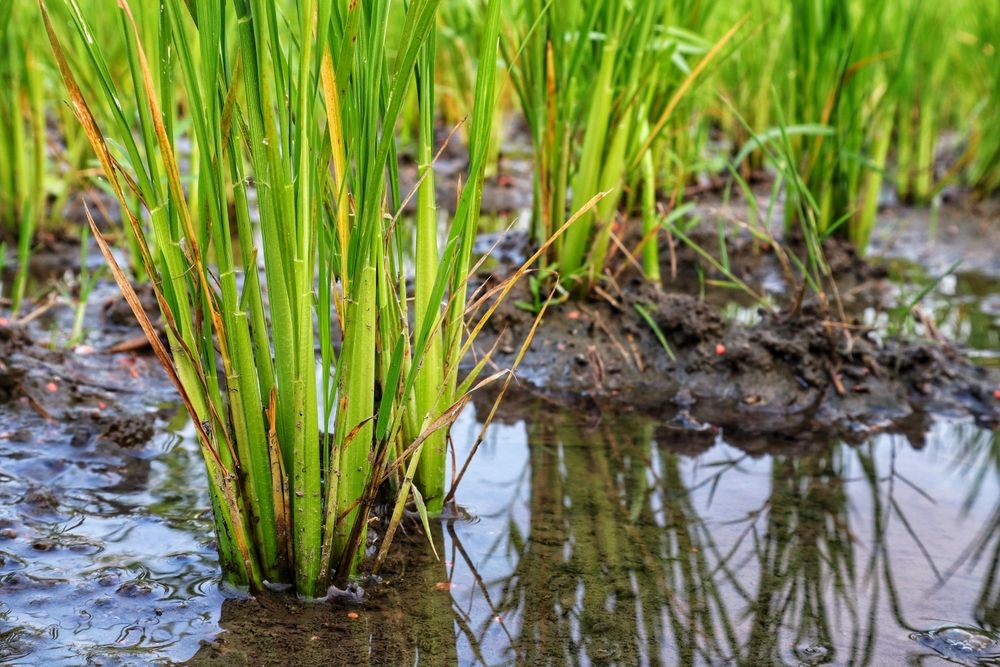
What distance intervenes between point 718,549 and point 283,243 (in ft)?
3.27

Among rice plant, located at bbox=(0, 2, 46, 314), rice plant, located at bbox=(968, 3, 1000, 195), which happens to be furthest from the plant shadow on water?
rice plant, located at bbox=(968, 3, 1000, 195)

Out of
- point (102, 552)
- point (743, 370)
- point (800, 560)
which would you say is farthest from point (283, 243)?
point (743, 370)

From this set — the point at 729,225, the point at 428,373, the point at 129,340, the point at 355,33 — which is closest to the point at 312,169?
the point at 355,33

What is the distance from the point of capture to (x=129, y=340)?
270cm

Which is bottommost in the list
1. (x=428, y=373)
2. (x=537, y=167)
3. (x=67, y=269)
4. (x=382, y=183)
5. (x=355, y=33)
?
(x=67, y=269)

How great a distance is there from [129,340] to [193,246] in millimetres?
1496

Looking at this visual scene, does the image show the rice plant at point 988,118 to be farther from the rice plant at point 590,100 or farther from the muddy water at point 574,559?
the muddy water at point 574,559

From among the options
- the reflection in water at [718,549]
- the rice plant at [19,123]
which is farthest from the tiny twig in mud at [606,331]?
the rice plant at [19,123]

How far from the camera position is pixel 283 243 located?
133 cm

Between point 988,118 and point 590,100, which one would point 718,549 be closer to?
point 590,100

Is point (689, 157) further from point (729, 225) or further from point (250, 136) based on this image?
point (250, 136)

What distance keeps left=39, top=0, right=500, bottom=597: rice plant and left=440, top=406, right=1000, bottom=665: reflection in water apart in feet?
0.97

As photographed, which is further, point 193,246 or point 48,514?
point 48,514

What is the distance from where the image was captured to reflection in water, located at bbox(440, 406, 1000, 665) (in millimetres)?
1529
